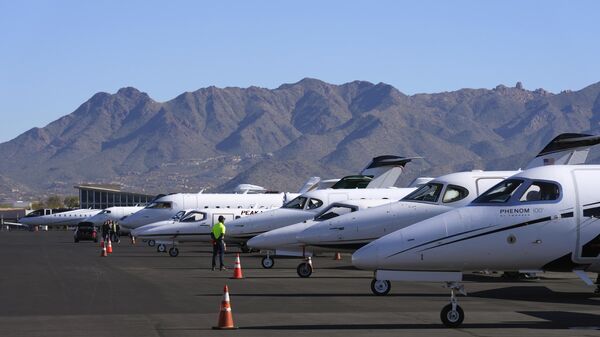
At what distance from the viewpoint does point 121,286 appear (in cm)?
2867

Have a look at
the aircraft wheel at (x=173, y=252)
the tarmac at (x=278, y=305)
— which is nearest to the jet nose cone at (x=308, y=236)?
the tarmac at (x=278, y=305)

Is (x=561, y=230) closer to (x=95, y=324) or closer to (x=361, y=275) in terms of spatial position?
(x=95, y=324)

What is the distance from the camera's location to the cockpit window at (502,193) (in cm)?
1839

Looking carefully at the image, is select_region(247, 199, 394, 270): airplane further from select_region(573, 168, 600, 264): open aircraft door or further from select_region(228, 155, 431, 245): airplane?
select_region(573, 168, 600, 264): open aircraft door

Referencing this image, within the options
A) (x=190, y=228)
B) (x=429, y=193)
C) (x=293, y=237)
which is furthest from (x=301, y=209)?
(x=429, y=193)

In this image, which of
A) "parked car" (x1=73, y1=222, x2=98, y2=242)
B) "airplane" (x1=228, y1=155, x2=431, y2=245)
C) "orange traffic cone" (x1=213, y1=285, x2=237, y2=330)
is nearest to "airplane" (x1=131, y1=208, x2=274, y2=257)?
"airplane" (x1=228, y1=155, x2=431, y2=245)

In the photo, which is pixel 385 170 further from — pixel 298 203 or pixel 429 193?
pixel 429 193

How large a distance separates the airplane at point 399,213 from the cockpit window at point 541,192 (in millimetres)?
6865

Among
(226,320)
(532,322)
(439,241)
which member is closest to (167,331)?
(226,320)

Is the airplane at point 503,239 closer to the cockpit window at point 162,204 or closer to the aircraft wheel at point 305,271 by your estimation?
the aircraft wheel at point 305,271

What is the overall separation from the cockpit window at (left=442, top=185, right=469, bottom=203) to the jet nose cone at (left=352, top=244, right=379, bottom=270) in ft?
30.6

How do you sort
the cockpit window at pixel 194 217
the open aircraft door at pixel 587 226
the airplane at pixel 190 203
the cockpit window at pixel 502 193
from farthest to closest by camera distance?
the airplane at pixel 190 203 < the cockpit window at pixel 194 217 < the cockpit window at pixel 502 193 < the open aircraft door at pixel 587 226

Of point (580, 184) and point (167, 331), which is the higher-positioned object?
point (580, 184)

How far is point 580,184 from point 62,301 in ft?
35.5
